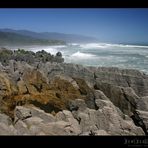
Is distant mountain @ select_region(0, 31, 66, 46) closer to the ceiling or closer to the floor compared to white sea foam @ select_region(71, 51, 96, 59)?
closer to the ceiling

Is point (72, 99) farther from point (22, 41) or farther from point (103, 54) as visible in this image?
point (22, 41)

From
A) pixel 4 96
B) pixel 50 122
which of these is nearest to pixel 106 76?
pixel 50 122

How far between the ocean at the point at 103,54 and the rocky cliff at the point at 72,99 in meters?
0.09

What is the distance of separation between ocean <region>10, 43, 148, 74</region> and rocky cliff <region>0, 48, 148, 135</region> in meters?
0.09

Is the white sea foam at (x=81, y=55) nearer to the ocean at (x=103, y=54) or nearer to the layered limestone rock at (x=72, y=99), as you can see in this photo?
the ocean at (x=103, y=54)

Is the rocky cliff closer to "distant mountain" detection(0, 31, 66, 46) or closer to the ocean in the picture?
the ocean

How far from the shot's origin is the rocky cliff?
3391 mm

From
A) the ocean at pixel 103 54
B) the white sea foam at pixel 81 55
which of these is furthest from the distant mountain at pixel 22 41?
the white sea foam at pixel 81 55

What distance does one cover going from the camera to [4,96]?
3.80 metres

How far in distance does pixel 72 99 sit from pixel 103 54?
2.31ft

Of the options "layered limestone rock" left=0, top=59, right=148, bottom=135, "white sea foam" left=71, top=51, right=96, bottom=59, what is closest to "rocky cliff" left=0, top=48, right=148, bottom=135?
"layered limestone rock" left=0, top=59, right=148, bottom=135

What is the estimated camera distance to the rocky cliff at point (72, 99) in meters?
3.39
